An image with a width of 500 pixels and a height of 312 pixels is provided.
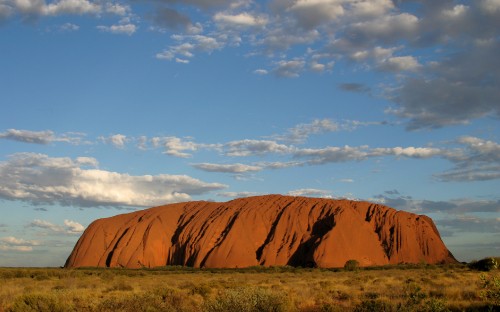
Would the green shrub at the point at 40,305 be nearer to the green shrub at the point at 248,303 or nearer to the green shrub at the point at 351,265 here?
the green shrub at the point at 248,303

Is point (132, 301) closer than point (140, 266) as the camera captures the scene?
Yes

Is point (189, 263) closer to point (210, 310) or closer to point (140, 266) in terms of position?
point (140, 266)

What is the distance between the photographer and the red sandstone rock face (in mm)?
63094

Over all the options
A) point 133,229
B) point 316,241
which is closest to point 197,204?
point 133,229

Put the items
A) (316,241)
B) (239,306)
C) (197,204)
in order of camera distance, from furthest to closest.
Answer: (197,204)
(316,241)
(239,306)

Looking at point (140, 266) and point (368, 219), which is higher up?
point (368, 219)

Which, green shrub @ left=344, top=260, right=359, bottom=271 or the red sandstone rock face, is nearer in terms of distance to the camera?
green shrub @ left=344, top=260, right=359, bottom=271

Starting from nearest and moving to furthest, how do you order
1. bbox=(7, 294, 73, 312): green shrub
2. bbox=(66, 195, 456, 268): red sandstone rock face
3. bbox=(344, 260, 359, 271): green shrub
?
bbox=(7, 294, 73, 312): green shrub < bbox=(344, 260, 359, 271): green shrub < bbox=(66, 195, 456, 268): red sandstone rock face

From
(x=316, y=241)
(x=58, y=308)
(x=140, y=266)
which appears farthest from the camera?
(x=140, y=266)

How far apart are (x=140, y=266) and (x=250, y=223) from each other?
54.3 ft

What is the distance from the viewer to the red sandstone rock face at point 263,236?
207ft

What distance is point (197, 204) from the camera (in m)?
79.2

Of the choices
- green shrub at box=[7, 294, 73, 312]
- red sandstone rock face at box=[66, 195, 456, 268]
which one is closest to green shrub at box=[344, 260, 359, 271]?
red sandstone rock face at box=[66, 195, 456, 268]

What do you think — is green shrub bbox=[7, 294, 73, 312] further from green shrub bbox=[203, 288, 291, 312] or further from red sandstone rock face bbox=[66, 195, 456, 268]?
red sandstone rock face bbox=[66, 195, 456, 268]
